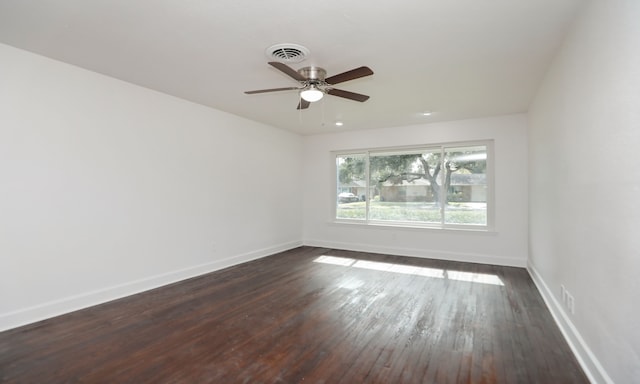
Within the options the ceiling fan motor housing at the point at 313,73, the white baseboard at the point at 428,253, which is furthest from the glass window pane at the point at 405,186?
the ceiling fan motor housing at the point at 313,73

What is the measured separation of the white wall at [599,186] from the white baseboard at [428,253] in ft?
6.76

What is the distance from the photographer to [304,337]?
8.53ft

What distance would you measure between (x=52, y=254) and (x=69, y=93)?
162 cm

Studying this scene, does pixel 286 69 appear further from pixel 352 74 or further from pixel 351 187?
pixel 351 187

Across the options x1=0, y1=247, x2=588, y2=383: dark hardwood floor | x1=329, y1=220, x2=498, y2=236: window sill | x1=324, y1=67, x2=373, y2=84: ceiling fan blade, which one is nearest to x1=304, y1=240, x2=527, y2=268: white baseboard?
x1=329, y1=220, x2=498, y2=236: window sill

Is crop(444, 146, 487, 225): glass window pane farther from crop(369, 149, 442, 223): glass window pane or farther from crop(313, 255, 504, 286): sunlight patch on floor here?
crop(313, 255, 504, 286): sunlight patch on floor

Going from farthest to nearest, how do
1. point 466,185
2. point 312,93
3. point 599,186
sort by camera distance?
point 466,185 < point 312,93 < point 599,186

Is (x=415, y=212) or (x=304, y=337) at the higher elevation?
(x=415, y=212)

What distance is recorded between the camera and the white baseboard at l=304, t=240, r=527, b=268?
499 cm

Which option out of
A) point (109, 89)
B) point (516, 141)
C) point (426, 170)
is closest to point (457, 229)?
point (426, 170)

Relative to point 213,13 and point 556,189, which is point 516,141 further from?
point 213,13

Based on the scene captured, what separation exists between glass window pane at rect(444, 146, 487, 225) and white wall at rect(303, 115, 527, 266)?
0.78ft

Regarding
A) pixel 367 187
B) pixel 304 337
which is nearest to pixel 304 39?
pixel 304 337

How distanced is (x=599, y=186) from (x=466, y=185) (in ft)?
11.9
